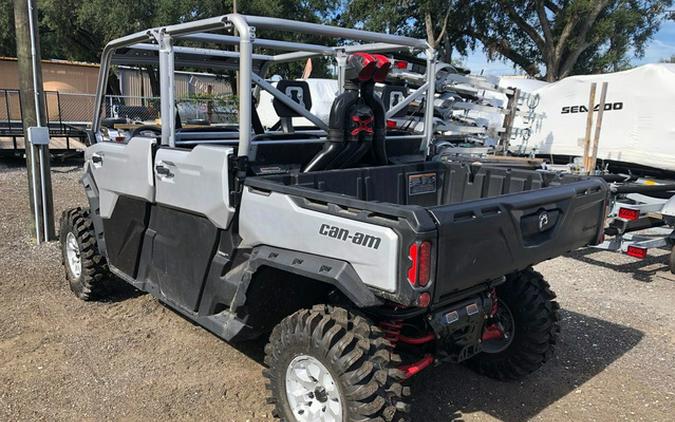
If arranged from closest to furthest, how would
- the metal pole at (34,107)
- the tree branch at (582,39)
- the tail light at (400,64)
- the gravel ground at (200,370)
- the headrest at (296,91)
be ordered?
the gravel ground at (200,370) < the headrest at (296,91) < the metal pole at (34,107) < the tail light at (400,64) < the tree branch at (582,39)

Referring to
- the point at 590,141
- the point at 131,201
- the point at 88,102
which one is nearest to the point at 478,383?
the point at 131,201

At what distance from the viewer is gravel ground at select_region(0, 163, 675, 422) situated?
3.55 meters

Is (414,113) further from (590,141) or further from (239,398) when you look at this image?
(239,398)

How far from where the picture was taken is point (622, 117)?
8.86 m

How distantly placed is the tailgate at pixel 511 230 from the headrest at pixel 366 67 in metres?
1.25

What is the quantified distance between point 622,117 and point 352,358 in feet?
25.7

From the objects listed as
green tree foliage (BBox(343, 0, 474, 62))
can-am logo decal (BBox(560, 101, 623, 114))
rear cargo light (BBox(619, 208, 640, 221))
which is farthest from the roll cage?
green tree foliage (BBox(343, 0, 474, 62))

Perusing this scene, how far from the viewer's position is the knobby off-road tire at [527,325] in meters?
3.76

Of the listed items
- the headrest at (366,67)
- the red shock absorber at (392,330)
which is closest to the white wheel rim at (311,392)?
the red shock absorber at (392,330)

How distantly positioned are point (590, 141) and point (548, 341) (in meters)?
6.14

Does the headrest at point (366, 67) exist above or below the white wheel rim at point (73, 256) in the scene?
above

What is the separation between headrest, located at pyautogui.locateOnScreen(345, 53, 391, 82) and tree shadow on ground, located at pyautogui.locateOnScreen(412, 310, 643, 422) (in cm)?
208

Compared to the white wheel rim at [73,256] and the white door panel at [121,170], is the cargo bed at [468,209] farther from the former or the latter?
the white wheel rim at [73,256]

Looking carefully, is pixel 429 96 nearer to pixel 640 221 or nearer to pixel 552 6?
pixel 640 221
